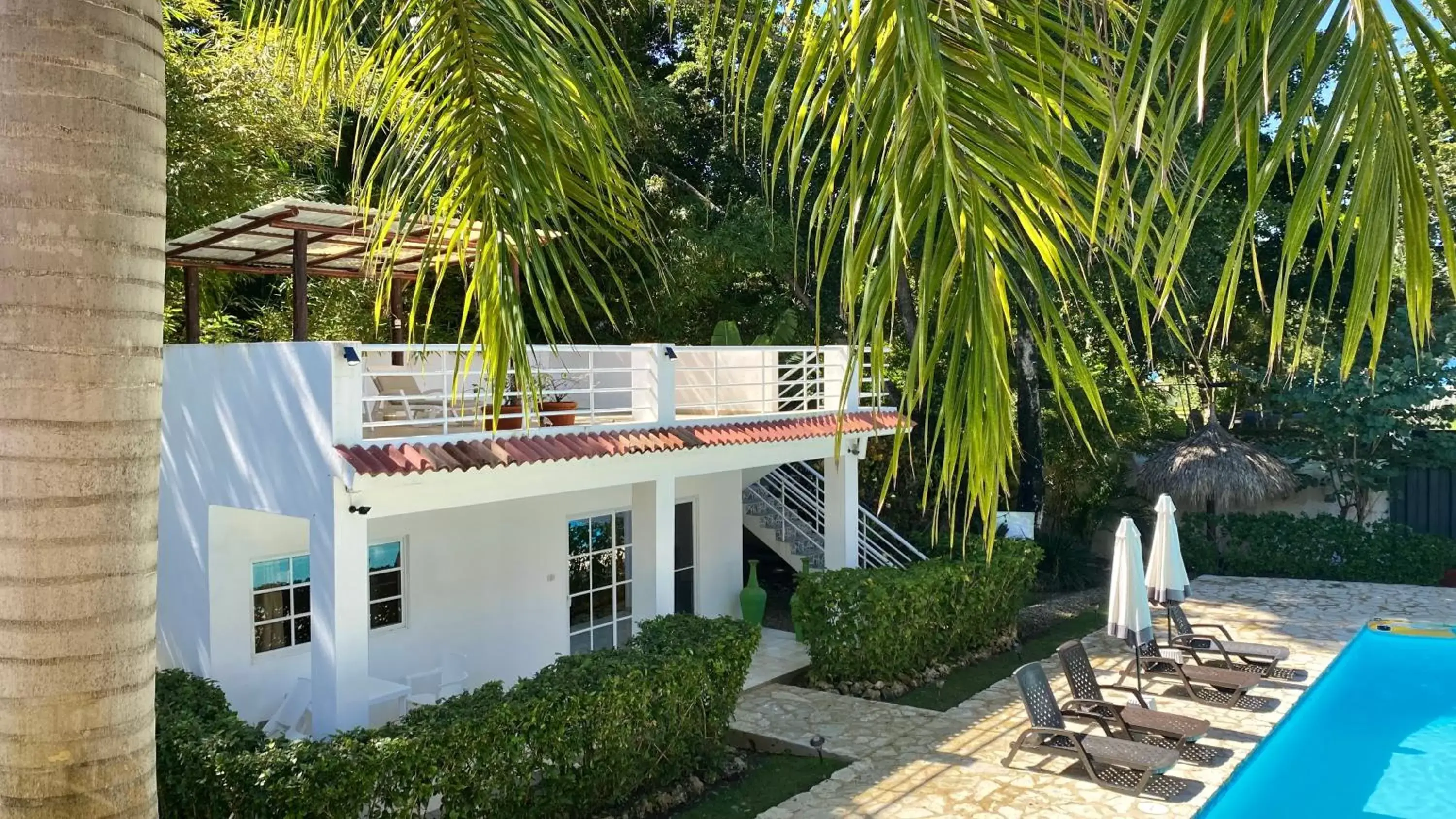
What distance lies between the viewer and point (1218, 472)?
2114cm

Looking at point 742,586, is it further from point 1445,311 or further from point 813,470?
point 1445,311

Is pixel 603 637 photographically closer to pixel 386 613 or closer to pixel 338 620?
pixel 386 613

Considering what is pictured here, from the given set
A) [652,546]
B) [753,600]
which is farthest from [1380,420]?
[652,546]

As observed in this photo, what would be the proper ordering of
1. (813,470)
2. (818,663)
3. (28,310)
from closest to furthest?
(28,310) → (818,663) → (813,470)

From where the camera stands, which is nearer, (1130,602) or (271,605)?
(271,605)

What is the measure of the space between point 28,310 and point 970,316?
263 centimetres

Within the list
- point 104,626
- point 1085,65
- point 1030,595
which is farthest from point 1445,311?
point 104,626

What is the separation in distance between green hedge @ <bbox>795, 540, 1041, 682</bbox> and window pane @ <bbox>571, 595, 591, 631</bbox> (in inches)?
118

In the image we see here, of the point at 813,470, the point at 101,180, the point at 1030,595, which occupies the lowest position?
the point at 1030,595

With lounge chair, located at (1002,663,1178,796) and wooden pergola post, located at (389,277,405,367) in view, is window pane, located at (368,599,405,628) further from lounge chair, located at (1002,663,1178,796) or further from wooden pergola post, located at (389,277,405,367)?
lounge chair, located at (1002,663,1178,796)

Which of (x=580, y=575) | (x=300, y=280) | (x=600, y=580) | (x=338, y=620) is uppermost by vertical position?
(x=300, y=280)

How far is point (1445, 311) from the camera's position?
21.6 meters

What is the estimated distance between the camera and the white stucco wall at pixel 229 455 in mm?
9922

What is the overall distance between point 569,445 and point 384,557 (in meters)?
2.93
